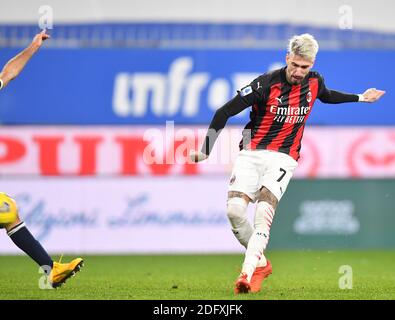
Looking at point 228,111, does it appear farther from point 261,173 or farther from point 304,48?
point 304,48

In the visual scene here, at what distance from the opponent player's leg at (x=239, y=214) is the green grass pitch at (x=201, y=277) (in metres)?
0.53

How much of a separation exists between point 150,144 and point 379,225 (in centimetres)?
426

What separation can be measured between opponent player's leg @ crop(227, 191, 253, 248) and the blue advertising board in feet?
27.5

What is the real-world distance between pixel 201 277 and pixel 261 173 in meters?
2.46

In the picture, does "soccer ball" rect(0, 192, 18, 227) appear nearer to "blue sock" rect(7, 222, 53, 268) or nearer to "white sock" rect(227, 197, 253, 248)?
"blue sock" rect(7, 222, 53, 268)

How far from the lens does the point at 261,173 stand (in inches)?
345

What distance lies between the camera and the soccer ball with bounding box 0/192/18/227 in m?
8.26

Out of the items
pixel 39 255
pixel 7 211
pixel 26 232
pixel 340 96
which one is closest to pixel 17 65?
pixel 7 211

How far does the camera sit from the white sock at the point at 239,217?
8547 mm

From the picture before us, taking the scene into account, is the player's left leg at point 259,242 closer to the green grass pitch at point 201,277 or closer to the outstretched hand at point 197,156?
the green grass pitch at point 201,277

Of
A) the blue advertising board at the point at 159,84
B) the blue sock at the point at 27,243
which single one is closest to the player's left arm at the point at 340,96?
the blue sock at the point at 27,243

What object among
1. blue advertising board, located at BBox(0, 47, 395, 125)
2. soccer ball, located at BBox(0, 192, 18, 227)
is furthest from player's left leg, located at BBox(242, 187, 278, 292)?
blue advertising board, located at BBox(0, 47, 395, 125)
